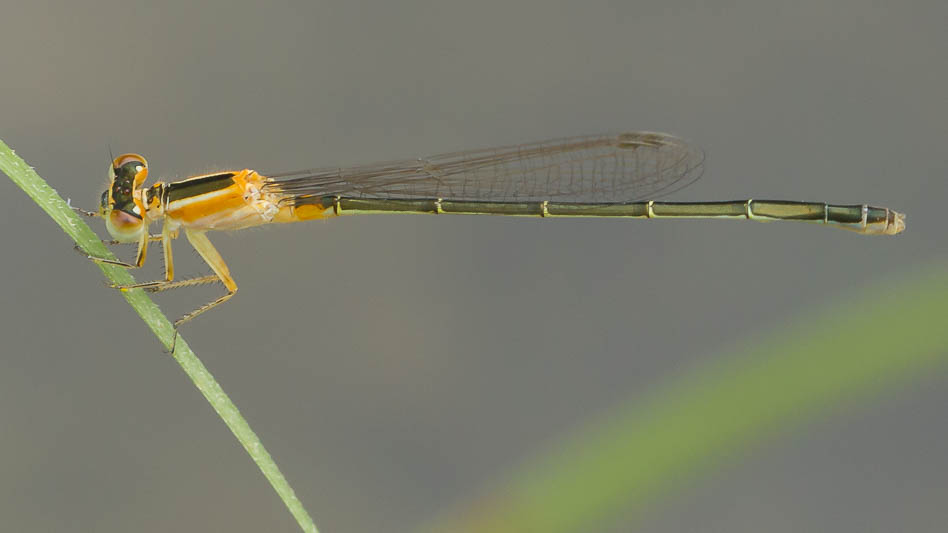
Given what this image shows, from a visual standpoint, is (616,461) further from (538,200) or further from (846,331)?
(538,200)

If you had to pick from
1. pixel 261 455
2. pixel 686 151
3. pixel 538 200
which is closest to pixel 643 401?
pixel 261 455

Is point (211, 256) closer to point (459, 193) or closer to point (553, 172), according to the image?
point (459, 193)

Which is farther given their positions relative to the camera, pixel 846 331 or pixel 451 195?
pixel 451 195

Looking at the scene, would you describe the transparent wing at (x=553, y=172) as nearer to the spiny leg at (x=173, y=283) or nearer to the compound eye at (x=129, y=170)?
the spiny leg at (x=173, y=283)

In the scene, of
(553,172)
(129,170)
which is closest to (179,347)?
(129,170)

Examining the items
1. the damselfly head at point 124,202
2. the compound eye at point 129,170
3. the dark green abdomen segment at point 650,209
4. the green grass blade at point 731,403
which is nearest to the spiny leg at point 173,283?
the damselfly head at point 124,202

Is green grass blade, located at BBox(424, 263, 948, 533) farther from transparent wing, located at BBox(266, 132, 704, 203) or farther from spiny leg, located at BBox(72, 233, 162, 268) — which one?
transparent wing, located at BBox(266, 132, 704, 203)

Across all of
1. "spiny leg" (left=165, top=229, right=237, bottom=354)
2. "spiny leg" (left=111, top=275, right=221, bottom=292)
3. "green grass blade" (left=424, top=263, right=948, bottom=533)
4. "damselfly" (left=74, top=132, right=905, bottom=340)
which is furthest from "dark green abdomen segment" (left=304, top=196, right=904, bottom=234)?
"green grass blade" (left=424, top=263, right=948, bottom=533)
